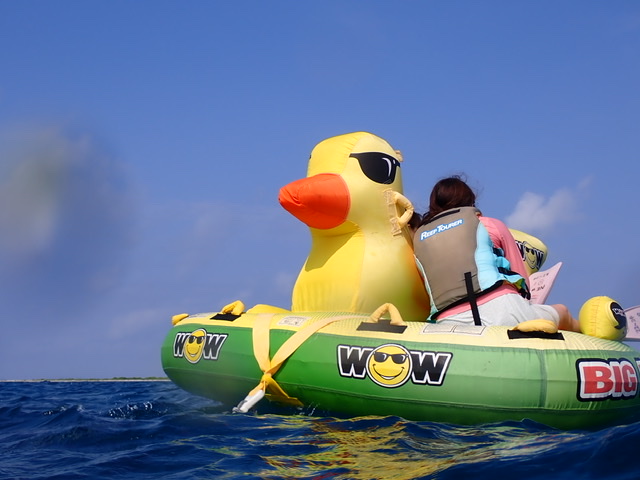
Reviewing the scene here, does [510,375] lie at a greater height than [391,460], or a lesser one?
greater

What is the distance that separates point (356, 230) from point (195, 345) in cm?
168

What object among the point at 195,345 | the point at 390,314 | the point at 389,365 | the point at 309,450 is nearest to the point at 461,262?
the point at 390,314

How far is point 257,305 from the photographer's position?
6.02m

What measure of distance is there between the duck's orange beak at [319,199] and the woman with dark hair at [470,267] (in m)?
0.76

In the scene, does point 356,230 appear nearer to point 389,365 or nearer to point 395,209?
point 395,209

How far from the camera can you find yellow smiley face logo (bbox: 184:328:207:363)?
17.9 ft

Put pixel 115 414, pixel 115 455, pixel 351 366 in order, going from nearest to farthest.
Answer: pixel 115 455 → pixel 351 366 → pixel 115 414

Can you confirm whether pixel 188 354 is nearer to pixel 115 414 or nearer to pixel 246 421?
pixel 115 414

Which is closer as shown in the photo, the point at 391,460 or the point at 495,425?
the point at 391,460

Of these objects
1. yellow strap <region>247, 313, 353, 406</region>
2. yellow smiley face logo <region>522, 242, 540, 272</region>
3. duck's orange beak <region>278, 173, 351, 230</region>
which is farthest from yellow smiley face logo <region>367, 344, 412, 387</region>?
yellow smiley face logo <region>522, 242, 540, 272</region>

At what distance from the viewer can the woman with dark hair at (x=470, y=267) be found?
455cm

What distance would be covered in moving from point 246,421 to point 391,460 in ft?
5.27

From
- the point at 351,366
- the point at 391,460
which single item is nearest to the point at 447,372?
the point at 351,366

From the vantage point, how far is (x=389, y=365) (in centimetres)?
429
